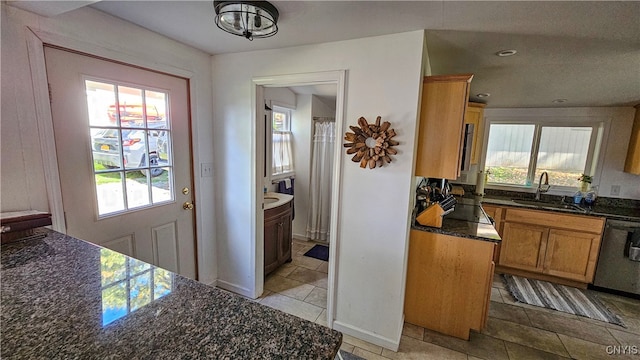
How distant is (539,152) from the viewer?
3.49 metres

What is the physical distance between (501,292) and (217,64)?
3.58m

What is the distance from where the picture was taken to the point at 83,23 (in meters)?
1.46

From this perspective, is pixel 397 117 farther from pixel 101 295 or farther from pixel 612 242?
pixel 612 242

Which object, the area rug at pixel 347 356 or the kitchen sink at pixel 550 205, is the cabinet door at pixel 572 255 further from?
the area rug at pixel 347 356

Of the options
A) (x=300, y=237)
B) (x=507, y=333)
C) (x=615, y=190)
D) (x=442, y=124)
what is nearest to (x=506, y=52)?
(x=442, y=124)

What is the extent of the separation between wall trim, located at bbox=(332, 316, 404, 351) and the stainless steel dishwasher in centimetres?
259

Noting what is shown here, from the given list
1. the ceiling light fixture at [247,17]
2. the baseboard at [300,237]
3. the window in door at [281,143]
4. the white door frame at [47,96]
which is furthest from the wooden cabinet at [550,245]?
the white door frame at [47,96]

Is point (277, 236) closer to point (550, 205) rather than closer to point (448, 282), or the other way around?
point (448, 282)

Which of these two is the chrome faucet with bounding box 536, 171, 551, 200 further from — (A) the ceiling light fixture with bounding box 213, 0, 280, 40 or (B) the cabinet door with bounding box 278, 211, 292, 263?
(A) the ceiling light fixture with bounding box 213, 0, 280, 40

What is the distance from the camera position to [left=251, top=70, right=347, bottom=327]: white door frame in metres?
1.85

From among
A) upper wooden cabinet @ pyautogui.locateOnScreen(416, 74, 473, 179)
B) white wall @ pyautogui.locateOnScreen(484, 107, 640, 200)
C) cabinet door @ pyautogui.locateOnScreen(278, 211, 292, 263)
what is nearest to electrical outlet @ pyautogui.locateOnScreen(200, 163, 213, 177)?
cabinet door @ pyautogui.locateOnScreen(278, 211, 292, 263)

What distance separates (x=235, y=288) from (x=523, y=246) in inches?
127

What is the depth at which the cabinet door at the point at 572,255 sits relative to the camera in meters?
2.77

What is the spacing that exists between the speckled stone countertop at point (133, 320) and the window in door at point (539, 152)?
394 centimetres
